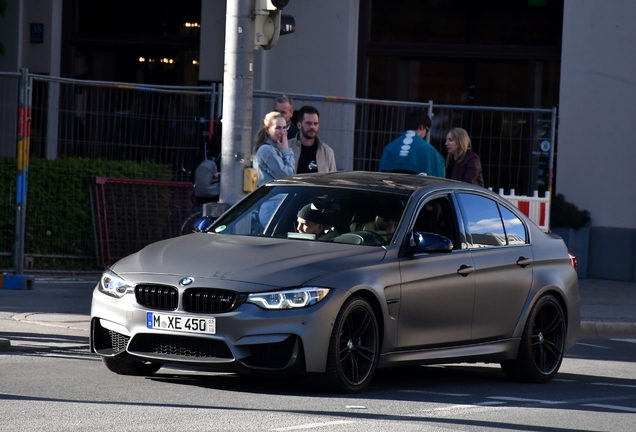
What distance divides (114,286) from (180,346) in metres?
0.68

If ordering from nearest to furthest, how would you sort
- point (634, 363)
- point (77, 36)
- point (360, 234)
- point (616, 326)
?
point (360, 234) < point (634, 363) < point (616, 326) < point (77, 36)

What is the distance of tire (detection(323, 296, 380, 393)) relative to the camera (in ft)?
25.8

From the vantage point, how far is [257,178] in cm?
1139

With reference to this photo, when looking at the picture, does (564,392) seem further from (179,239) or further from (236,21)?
(236,21)

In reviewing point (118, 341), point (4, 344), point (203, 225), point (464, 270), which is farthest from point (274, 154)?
point (118, 341)

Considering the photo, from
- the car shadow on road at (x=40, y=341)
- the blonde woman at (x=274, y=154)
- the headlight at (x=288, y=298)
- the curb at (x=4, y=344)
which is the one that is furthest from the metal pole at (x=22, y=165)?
the headlight at (x=288, y=298)

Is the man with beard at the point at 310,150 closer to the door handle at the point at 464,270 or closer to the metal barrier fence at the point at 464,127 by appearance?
the metal barrier fence at the point at 464,127

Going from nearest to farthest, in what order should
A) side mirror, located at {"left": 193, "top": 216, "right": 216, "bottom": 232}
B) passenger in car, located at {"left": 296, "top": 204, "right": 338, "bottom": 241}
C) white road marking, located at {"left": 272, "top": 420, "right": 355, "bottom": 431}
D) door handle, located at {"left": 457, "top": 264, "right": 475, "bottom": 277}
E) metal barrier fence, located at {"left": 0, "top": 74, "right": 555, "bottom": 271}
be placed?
→ 1. white road marking, located at {"left": 272, "top": 420, "right": 355, "bottom": 431}
2. passenger in car, located at {"left": 296, "top": 204, "right": 338, "bottom": 241}
3. door handle, located at {"left": 457, "top": 264, "right": 475, "bottom": 277}
4. side mirror, located at {"left": 193, "top": 216, "right": 216, "bottom": 232}
5. metal barrier fence, located at {"left": 0, "top": 74, "right": 555, "bottom": 271}

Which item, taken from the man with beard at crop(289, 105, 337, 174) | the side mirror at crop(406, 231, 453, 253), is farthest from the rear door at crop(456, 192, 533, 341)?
the man with beard at crop(289, 105, 337, 174)

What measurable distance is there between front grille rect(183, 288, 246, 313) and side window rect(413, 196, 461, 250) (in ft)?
6.14

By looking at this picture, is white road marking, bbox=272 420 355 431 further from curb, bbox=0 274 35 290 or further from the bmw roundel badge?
curb, bbox=0 274 35 290

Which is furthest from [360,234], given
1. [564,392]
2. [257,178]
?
[257,178]

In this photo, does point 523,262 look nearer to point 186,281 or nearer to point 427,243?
point 427,243

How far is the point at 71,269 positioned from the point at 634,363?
6.90m
